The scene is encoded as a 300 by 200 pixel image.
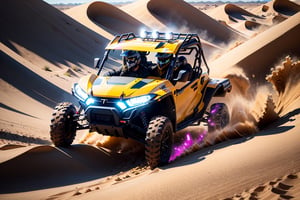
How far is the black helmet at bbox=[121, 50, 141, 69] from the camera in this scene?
26.2ft

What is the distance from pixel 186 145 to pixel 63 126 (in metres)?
2.25

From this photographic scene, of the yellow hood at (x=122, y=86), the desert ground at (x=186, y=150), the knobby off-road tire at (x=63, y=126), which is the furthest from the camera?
the knobby off-road tire at (x=63, y=126)

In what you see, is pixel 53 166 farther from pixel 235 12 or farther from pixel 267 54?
pixel 235 12

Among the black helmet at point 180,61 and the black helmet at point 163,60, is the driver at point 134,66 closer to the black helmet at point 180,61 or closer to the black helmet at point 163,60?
the black helmet at point 163,60

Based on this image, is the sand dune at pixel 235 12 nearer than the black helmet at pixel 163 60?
No

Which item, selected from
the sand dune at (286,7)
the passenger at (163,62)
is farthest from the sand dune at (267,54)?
the sand dune at (286,7)

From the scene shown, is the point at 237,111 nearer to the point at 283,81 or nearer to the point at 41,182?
the point at 283,81

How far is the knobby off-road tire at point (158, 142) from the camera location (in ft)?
21.5

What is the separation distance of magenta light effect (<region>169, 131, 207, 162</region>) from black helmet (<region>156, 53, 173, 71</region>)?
4.76 feet

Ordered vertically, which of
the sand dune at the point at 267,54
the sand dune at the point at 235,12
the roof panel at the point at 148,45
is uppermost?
the roof panel at the point at 148,45

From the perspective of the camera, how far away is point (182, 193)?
4984mm

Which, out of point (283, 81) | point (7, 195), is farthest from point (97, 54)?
point (7, 195)

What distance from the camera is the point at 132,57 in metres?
7.98

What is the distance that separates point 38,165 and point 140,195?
7.41 feet
